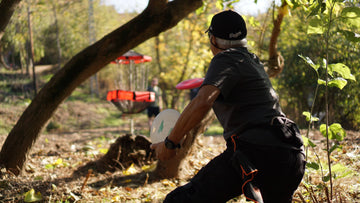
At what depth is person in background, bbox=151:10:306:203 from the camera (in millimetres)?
1777

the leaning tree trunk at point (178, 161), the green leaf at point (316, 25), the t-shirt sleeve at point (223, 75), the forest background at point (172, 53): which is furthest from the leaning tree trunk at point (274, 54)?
the t-shirt sleeve at point (223, 75)

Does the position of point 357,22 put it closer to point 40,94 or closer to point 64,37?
point 40,94

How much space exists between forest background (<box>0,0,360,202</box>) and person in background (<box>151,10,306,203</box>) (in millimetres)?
1191

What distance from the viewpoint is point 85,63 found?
4297 mm

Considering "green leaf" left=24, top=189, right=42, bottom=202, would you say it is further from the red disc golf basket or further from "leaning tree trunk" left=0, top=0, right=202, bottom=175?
the red disc golf basket

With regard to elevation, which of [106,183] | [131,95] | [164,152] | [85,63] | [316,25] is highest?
[316,25]

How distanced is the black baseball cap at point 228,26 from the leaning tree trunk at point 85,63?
7.40ft

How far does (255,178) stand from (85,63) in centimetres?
310

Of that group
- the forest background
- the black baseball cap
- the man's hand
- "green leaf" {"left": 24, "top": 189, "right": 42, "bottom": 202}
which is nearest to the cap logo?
the black baseball cap

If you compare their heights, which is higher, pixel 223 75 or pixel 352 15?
pixel 352 15

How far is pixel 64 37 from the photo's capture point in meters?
23.0

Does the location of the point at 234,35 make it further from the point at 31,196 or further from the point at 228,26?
the point at 31,196

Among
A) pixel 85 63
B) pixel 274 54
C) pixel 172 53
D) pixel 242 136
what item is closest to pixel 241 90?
pixel 242 136

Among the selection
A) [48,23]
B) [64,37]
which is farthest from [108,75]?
[48,23]
